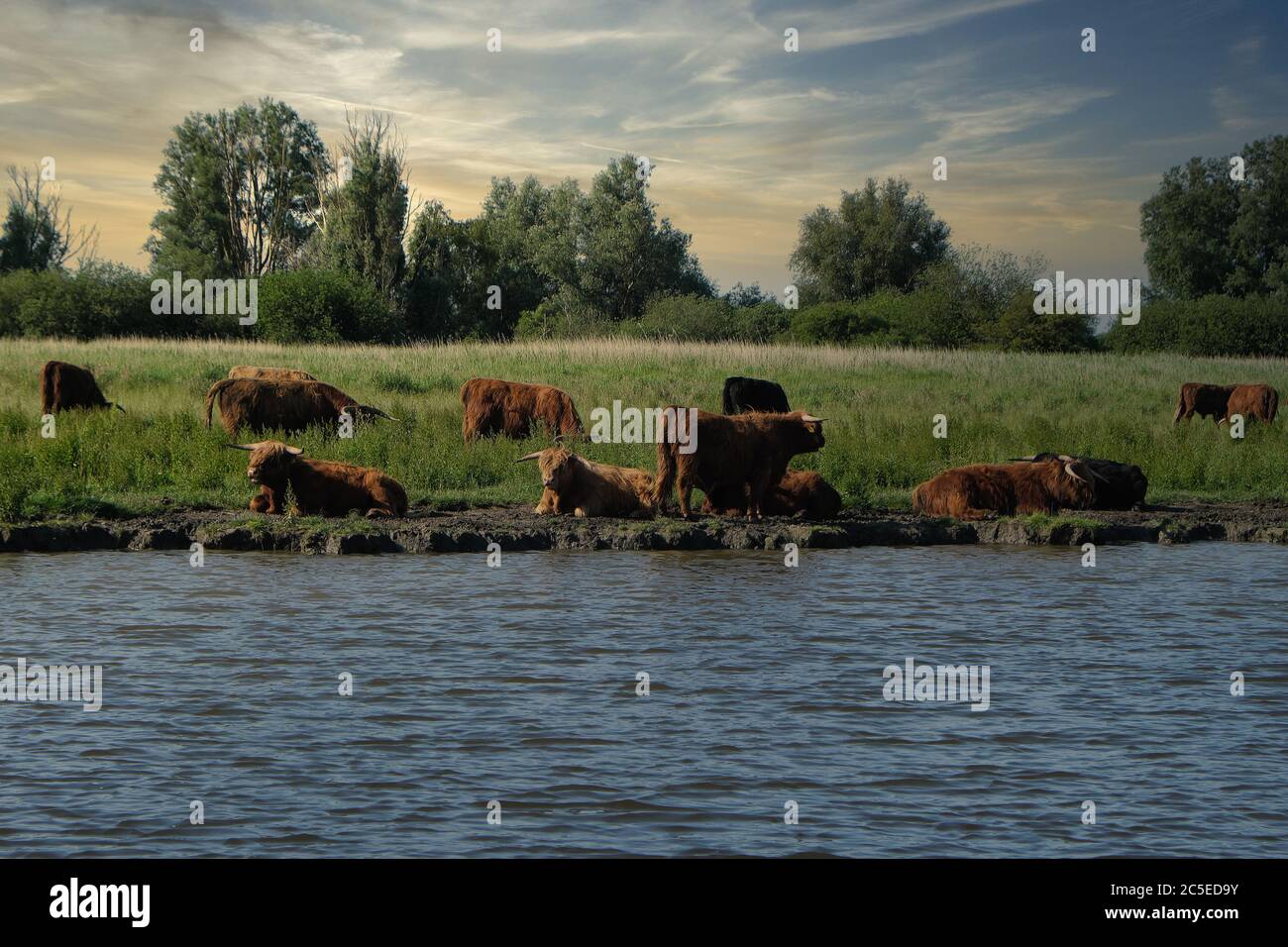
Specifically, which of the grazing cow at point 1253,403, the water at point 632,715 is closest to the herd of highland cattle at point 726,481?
the water at point 632,715

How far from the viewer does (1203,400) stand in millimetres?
27469

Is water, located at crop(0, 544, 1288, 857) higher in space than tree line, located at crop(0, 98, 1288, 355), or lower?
lower

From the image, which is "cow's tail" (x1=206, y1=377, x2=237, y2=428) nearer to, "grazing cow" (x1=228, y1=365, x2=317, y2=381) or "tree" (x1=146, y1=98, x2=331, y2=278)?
"grazing cow" (x1=228, y1=365, x2=317, y2=381)

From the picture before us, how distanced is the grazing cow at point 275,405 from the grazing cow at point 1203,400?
15.8 meters

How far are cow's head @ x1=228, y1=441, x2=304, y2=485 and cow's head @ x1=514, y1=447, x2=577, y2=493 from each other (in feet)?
8.88

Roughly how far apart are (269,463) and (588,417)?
7.77 metres

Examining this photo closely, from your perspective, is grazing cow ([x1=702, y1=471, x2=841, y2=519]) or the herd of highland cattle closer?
the herd of highland cattle

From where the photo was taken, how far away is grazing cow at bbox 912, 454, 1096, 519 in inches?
Answer: 650

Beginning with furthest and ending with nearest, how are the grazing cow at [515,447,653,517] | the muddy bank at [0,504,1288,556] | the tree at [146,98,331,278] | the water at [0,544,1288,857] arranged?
1. the tree at [146,98,331,278]
2. the grazing cow at [515,447,653,517]
3. the muddy bank at [0,504,1288,556]
4. the water at [0,544,1288,857]

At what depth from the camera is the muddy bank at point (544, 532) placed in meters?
14.5

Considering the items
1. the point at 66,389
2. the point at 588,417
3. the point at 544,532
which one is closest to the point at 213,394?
the point at 66,389

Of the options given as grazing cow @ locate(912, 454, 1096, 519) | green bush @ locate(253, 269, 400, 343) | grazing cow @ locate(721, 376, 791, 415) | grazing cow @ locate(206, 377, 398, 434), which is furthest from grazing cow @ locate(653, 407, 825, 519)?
green bush @ locate(253, 269, 400, 343)

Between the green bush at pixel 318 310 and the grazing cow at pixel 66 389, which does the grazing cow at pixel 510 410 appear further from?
the green bush at pixel 318 310
